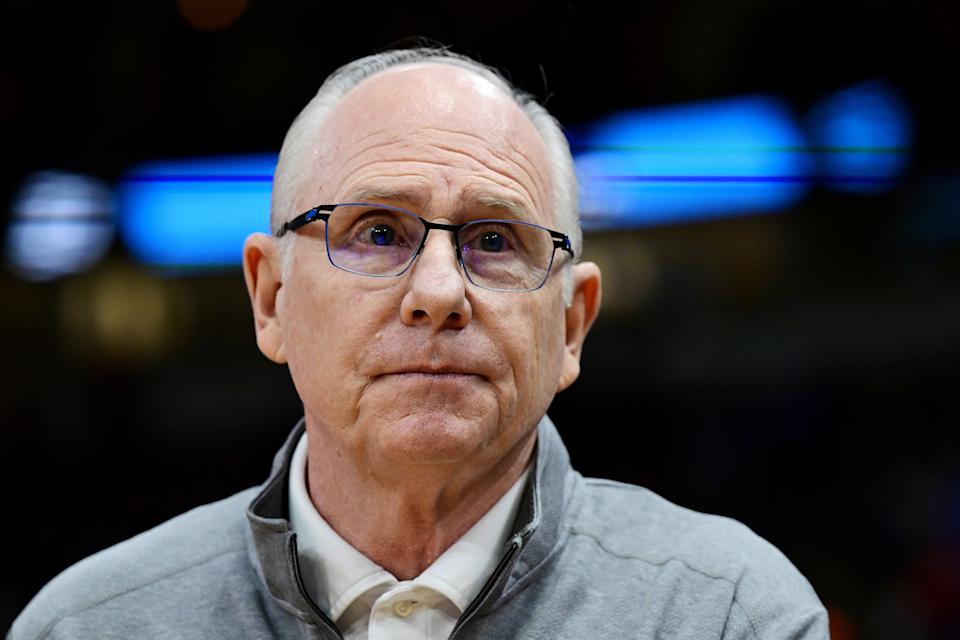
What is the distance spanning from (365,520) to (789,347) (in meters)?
1.55

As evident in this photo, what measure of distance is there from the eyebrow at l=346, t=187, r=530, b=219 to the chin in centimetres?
27

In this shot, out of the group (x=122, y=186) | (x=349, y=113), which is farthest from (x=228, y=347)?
(x=349, y=113)

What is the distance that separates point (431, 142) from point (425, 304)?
240mm

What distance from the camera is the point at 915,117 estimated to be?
2652 mm

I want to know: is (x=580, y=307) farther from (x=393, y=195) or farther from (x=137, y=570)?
(x=137, y=570)

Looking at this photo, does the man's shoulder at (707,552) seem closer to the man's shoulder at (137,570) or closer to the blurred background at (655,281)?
the man's shoulder at (137,570)

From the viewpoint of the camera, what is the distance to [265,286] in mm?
1531

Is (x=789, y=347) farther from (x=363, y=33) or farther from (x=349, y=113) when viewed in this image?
(x=349, y=113)

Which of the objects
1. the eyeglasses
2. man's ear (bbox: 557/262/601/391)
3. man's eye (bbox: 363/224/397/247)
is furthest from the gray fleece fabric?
man's eye (bbox: 363/224/397/247)

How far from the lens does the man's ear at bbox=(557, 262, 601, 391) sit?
156 cm

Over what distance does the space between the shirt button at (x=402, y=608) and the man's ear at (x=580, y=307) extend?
0.39 meters

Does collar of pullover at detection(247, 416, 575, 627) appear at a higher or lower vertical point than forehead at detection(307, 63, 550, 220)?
lower

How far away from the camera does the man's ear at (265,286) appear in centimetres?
151

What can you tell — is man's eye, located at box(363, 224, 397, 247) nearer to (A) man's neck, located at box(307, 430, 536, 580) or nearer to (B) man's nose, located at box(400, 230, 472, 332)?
(B) man's nose, located at box(400, 230, 472, 332)
